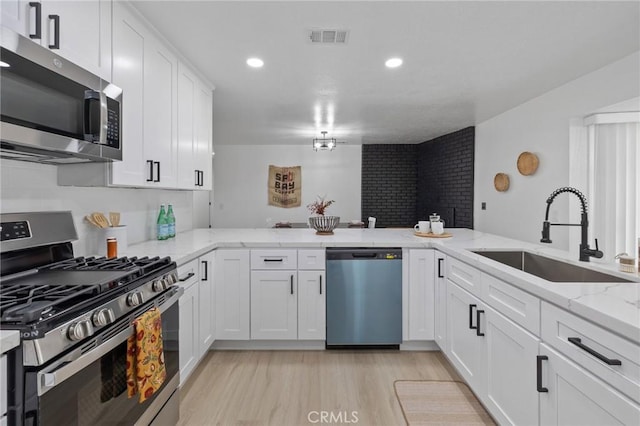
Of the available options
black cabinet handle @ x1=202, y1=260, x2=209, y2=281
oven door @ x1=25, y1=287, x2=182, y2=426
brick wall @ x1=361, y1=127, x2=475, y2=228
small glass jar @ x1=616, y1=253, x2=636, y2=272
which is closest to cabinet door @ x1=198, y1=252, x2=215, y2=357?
black cabinet handle @ x1=202, y1=260, x2=209, y2=281

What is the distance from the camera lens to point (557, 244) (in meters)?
3.03

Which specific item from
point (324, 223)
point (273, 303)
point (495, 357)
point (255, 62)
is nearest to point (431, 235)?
point (324, 223)

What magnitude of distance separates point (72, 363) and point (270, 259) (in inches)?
67.2

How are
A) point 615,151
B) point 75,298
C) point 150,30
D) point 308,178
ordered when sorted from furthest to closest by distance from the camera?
point 308,178 < point 615,151 < point 150,30 < point 75,298

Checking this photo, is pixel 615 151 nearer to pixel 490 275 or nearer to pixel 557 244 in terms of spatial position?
pixel 557 244

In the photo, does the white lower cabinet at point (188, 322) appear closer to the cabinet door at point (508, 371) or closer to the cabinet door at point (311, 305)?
the cabinet door at point (311, 305)

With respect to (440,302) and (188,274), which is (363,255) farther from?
(188,274)

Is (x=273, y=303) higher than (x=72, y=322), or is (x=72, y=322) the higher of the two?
(x=72, y=322)

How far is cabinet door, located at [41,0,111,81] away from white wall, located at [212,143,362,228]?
17.8ft

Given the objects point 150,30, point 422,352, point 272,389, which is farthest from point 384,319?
point 150,30

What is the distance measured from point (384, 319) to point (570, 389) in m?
1.57

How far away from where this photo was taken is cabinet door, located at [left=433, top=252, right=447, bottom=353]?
8.19 feet

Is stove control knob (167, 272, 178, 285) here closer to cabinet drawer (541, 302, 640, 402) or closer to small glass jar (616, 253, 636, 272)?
cabinet drawer (541, 302, 640, 402)

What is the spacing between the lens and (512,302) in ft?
5.16
